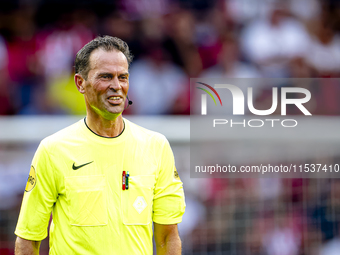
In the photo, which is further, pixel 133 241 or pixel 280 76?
A: pixel 280 76

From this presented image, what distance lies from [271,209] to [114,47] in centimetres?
356

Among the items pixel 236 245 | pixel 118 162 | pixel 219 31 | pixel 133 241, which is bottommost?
pixel 236 245

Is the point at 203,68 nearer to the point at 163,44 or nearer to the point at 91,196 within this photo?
the point at 163,44

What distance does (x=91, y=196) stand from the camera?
7.45 ft

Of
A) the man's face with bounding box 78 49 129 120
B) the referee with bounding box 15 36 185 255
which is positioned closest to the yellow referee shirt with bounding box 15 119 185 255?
the referee with bounding box 15 36 185 255


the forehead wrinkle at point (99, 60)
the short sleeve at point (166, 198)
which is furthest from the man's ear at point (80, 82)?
the short sleeve at point (166, 198)

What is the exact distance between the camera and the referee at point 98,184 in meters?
2.25

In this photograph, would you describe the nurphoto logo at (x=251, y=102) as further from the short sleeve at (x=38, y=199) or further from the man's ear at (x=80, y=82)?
the short sleeve at (x=38, y=199)

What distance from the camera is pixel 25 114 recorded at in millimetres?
5586

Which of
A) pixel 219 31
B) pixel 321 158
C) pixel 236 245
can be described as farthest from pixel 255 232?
pixel 219 31

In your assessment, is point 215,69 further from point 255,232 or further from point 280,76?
point 255,232

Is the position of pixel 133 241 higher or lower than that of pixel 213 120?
lower

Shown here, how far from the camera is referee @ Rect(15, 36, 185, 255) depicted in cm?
225

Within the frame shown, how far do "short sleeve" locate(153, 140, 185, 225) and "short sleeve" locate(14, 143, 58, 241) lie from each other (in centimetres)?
53
